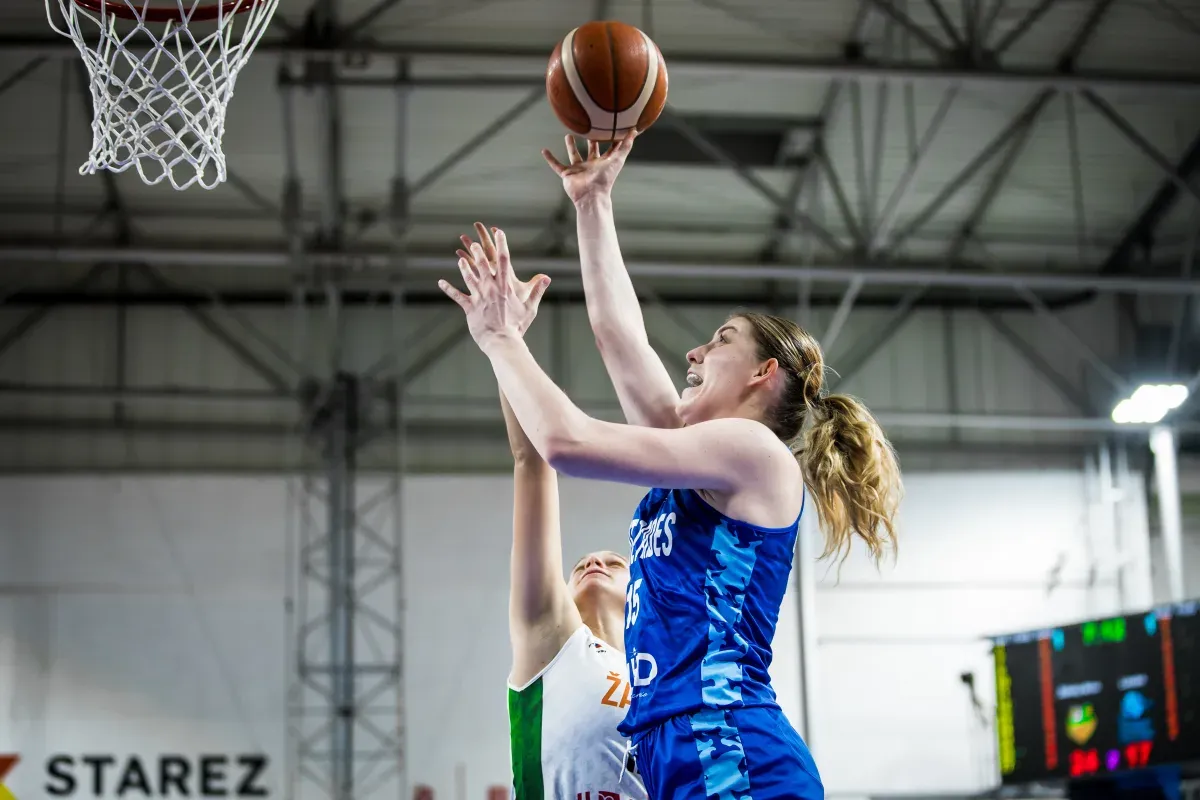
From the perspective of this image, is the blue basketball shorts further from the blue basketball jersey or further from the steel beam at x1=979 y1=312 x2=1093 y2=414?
the steel beam at x1=979 y1=312 x2=1093 y2=414

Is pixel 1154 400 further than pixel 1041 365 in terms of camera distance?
No

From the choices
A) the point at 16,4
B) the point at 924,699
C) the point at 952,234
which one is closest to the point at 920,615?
the point at 924,699

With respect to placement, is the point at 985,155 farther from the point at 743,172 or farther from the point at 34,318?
the point at 34,318

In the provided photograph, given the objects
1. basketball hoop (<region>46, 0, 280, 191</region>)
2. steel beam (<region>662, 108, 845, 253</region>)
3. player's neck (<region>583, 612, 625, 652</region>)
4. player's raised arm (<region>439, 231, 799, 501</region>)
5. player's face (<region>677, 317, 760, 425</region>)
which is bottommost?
player's neck (<region>583, 612, 625, 652</region>)

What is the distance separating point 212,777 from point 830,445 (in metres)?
13.6

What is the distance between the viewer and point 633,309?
3.43 metres

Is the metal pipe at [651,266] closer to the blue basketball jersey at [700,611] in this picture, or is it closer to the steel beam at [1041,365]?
the steel beam at [1041,365]

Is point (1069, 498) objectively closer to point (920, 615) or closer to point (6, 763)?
point (920, 615)

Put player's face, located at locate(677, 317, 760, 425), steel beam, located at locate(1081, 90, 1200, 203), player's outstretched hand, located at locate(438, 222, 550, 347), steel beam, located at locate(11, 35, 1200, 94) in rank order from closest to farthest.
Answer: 1. player's outstretched hand, located at locate(438, 222, 550, 347)
2. player's face, located at locate(677, 317, 760, 425)
3. steel beam, located at locate(11, 35, 1200, 94)
4. steel beam, located at locate(1081, 90, 1200, 203)

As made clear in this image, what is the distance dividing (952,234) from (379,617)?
7.58 meters

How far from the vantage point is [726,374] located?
304 cm

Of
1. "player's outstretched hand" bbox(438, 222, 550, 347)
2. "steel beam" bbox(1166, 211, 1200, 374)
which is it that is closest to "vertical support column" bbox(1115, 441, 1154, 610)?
"steel beam" bbox(1166, 211, 1200, 374)

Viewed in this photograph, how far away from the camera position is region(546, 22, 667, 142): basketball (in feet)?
13.0

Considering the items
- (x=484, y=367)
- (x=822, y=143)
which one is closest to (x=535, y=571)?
(x=822, y=143)
